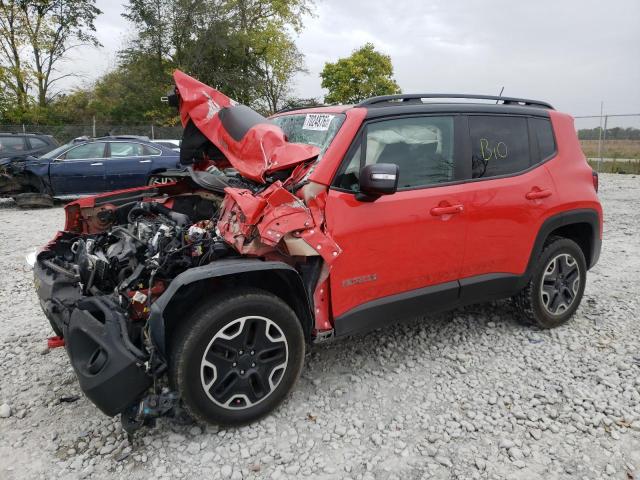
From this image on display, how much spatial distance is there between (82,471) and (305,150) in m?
2.22

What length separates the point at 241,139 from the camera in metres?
3.32

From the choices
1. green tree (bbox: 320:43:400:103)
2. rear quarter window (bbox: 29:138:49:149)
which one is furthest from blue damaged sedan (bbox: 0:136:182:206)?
green tree (bbox: 320:43:400:103)

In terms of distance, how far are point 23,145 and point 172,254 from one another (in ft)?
37.9

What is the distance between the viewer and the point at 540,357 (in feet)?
12.0

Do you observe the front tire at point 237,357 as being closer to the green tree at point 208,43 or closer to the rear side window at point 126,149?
the rear side window at point 126,149

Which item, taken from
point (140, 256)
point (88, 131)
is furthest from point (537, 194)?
point (88, 131)

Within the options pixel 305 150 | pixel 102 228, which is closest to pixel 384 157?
pixel 305 150

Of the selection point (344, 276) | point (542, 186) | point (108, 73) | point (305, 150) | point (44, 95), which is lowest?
point (344, 276)

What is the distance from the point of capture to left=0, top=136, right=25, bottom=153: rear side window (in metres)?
11.8

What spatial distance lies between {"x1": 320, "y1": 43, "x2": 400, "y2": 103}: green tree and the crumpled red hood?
3649cm

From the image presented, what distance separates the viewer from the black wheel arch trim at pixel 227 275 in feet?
8.06

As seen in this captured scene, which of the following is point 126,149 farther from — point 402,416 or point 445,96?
point 402,416

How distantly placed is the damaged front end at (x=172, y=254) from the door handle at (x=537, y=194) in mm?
1764

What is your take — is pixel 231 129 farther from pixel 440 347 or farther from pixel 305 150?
pixel 440 347
